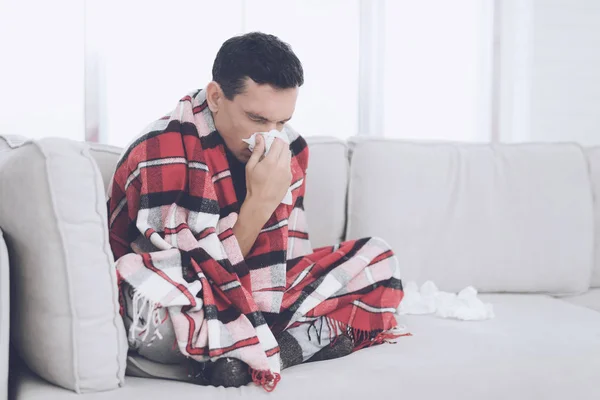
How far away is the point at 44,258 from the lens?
3.68 feet

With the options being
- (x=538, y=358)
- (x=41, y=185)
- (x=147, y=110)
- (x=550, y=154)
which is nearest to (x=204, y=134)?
(x=41, y=185)

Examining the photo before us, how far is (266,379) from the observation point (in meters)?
1.21

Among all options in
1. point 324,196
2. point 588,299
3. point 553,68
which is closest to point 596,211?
point 588,299

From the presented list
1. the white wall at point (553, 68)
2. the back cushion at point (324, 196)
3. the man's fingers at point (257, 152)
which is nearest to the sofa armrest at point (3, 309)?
the man's fingers at point (257, 152)

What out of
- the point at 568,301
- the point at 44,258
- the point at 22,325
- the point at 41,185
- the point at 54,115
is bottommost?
the point at 568,301

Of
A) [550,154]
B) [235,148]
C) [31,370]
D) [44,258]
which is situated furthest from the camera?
[550,154]

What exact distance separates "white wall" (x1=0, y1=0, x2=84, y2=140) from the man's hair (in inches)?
71.5

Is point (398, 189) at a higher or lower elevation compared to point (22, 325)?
higher

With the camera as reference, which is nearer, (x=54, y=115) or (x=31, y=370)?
(x=31, y=370)

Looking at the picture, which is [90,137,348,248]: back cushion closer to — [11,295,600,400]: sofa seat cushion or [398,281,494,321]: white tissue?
[398,281,494,321]: white tissue

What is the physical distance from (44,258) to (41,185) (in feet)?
0.41

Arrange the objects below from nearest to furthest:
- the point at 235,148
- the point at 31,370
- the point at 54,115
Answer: the point at 31,370
the point at 235,148
the point at 54,115

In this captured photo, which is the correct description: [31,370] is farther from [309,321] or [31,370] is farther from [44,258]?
[309,321]

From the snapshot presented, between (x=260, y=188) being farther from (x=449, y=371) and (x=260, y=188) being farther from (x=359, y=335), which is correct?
(x=449, y=371)
